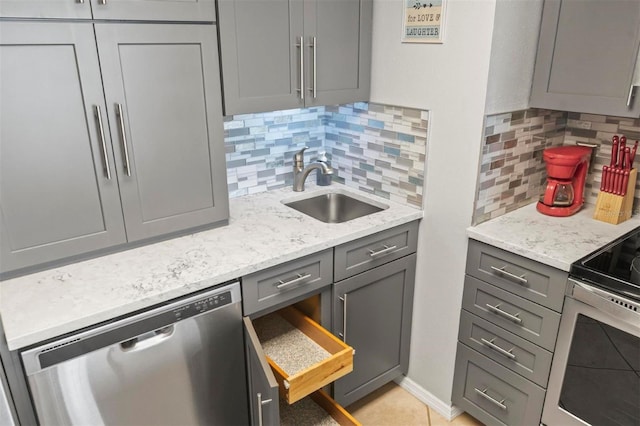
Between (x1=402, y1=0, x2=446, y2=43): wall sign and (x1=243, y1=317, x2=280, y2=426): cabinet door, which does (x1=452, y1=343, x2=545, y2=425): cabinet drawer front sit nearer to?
(x1=243, y1=317, x2=280, y2=426): cabinet door

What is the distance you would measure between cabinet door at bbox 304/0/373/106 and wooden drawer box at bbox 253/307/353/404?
95 centimetres

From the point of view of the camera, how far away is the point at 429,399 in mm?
2350

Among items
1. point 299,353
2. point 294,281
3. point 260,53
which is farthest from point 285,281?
point 260,53

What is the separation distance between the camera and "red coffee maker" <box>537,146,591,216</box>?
6.51ft

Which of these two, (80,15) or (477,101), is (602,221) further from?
(80,15)

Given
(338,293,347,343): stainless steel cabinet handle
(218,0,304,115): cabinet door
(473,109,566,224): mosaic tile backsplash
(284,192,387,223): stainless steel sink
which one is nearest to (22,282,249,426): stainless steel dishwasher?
(338,293,347,343): stainless steel cabinet handle

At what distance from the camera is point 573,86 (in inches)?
74.2

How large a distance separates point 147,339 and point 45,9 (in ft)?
3.33

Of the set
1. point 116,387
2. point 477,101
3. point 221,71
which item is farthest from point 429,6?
point 116,387

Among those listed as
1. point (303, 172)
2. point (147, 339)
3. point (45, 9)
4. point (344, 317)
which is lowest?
point (344, 317)

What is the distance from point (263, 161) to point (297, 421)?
1215 millimetres

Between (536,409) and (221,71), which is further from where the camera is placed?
(536,409)

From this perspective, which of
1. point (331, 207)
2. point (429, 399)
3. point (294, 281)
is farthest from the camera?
point (331, 207)

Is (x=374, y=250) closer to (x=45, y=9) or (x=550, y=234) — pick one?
(x=550, y=234)
